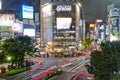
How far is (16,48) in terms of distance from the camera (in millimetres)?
58906

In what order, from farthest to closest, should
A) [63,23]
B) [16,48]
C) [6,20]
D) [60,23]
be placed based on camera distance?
[63,23] → [60,23] → [6,20] → [16,48]

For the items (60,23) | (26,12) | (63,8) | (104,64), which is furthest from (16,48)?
(63,8)

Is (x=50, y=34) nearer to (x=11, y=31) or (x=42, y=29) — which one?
(x=42, y=29)

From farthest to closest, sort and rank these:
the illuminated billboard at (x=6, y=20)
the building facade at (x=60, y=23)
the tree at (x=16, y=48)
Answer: the building facade at (x=60, y=23), the illuminated billboard at (x=6, y=20), the tree at (x=16, y=48)

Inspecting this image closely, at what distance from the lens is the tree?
58.3 metres

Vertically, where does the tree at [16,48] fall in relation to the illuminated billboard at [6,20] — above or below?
below

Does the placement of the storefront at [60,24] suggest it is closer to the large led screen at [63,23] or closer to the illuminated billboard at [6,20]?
the large led screen at [63,23]

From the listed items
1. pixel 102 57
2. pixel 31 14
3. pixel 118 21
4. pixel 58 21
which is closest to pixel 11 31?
pixel 31 14

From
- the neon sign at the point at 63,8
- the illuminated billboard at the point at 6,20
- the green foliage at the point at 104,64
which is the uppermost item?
the neon sign at the point at 63,8

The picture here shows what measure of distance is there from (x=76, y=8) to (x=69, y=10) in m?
5.90

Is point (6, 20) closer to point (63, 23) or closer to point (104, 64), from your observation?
point (104, 64)

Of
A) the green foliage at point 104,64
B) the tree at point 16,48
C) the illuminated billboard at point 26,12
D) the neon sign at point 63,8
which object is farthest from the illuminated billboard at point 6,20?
the neon sign at point 63,8

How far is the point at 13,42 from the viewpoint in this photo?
195 ft

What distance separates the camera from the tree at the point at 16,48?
191 ft
